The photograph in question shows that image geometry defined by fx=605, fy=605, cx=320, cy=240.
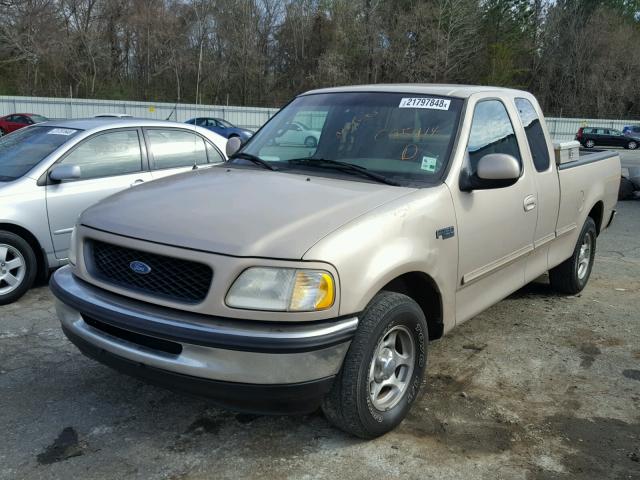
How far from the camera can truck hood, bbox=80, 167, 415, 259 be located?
2705mm

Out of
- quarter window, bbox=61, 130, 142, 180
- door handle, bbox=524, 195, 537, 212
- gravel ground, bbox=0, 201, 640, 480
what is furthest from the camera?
quarter window, bbox=61, 130, 142, 180

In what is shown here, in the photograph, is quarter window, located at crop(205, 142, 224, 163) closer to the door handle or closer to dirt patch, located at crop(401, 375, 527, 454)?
the door handle

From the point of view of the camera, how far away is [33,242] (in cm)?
543

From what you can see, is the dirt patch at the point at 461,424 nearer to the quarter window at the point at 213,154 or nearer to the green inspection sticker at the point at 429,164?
the green inspection sticker at the point at 429,164

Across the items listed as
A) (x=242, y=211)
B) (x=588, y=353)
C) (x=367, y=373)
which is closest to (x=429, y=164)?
(x=242, y=211)

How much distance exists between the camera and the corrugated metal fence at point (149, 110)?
122 feet

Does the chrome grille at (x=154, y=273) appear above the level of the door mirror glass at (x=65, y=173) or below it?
below

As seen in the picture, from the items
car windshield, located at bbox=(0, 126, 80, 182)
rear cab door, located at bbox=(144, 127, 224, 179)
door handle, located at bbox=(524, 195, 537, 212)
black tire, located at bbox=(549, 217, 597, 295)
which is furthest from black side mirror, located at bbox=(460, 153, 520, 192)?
car windshield, located at bbox=(0, 126, 80, 182)

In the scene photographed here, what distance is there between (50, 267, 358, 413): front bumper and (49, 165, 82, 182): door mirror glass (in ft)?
9.58

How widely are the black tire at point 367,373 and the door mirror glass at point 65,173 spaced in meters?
3.57

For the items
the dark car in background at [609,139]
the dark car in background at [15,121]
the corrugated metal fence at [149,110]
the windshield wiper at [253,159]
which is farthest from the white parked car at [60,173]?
the dark car in background at [609,139]

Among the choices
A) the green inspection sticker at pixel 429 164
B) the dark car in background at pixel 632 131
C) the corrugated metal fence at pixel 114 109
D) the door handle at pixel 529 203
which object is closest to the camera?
the green inspection sticker at pixel 429 164

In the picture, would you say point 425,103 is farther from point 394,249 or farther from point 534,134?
point 394,249

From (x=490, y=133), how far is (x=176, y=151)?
3.77m
